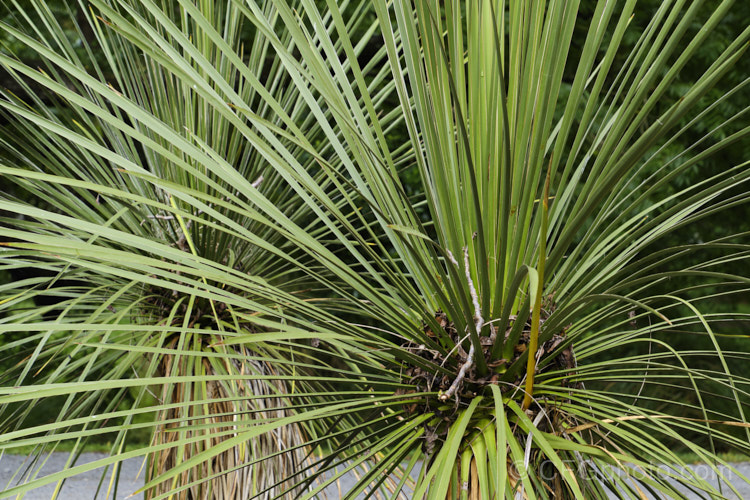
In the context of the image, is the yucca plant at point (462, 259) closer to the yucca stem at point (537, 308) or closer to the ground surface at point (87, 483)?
the yucca stem at point (537, 308)

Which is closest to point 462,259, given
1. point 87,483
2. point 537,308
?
point 537,308

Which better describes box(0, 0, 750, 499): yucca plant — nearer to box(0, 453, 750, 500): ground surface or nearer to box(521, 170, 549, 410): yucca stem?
box(521, 170, 549, 410): yucca stem

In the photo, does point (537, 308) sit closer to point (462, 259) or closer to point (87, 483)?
point (462, 259)

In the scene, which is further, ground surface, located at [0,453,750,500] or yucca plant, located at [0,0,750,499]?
ground surface, located at [0,453,750,500]

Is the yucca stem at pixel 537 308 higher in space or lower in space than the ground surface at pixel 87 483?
lower

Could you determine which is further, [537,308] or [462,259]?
[462,259]

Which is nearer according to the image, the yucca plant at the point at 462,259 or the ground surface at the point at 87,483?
the yucca plant at the point at 462,259

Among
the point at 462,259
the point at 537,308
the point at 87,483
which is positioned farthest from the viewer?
the point at 87,483

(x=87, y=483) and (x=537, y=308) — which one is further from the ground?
(x=87, y=483)

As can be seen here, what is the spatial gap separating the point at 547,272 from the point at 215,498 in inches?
28.3

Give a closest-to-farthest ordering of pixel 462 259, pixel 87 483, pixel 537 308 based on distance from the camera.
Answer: pixel 537 308 < pixel 462 259 < pixel 87 483

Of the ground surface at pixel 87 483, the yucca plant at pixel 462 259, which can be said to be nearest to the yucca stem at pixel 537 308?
the yucca plant at pixel 462 259

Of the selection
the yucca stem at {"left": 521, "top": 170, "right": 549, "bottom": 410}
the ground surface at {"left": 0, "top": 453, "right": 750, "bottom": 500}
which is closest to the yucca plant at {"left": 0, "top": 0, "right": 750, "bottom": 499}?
the yucca stem at {"left": 521, "top": 170, "right": 549, "bottom": 410}

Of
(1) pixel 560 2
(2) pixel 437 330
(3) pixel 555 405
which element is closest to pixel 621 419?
(3) pixel 555 405
